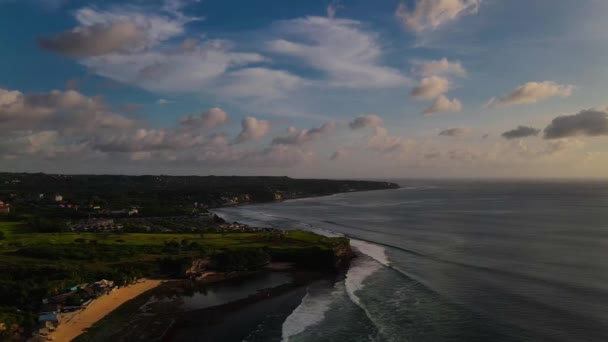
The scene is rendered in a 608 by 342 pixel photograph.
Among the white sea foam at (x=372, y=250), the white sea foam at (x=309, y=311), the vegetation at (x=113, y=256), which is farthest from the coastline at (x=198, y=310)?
the white sea foam at (x=372, y=250)

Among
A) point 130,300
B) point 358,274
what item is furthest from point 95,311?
point 358,274

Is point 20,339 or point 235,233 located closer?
point 20,339

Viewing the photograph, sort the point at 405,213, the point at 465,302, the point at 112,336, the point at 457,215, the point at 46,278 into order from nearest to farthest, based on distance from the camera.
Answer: the point at 112,336 → the point at 465,302 → the point at 46,278 → the point at 457,215 → the point at 405,213

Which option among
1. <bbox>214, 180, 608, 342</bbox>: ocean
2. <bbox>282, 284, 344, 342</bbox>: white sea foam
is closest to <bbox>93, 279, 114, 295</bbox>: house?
<bbox>214, 180, 608, 342</bbox>: ocean

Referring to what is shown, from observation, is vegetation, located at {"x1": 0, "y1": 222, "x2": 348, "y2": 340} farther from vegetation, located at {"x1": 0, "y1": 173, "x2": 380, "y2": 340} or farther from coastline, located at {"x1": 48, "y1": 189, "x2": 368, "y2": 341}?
coastline, located at {"x1": 48, "y1": 189, "x2": 368, "y2": 341}

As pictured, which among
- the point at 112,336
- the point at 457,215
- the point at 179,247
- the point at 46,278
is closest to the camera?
the point at 112,336

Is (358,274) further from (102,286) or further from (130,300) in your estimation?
(102,286)

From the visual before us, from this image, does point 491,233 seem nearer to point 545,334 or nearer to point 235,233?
point 235,233

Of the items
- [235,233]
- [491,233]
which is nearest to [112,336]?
[235,233]
